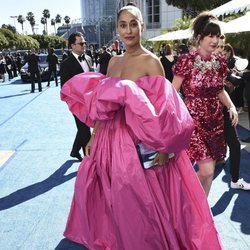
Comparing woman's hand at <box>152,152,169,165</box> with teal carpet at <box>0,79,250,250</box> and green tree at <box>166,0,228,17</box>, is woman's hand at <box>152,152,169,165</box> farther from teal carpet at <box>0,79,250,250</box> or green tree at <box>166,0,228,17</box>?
green tree at <box>166,0,228,17</box>

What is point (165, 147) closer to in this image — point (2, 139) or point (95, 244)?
point (95, 244)

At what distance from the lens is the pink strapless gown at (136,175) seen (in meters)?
2.34

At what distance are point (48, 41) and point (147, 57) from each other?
3434 inches

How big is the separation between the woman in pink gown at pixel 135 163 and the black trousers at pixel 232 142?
1120mm

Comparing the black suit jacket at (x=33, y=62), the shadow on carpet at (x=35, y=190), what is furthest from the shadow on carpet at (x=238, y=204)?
the black suit jacket at (x=33, y=62)

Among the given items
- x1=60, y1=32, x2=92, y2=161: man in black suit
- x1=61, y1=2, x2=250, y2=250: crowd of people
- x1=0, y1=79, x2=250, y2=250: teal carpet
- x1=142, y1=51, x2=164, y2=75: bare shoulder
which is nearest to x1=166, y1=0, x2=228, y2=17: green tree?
x1=0, y1=79, x2=250, y2=250: teal carpet

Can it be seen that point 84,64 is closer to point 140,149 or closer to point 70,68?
point 70,68

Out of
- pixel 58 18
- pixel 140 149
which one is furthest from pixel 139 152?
pixel 58 18

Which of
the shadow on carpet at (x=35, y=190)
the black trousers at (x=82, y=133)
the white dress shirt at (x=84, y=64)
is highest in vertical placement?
the white dress shirt at (x=84, y=64)

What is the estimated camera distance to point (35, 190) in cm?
435

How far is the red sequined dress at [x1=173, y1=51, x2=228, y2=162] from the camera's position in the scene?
10.1 feet

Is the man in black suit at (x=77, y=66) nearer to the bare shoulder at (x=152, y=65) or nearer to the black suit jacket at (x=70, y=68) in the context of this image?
the black suit jacket at (x=70, y=68)

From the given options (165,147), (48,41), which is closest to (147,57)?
(165,147)

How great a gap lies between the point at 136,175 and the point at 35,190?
227 centimetres
